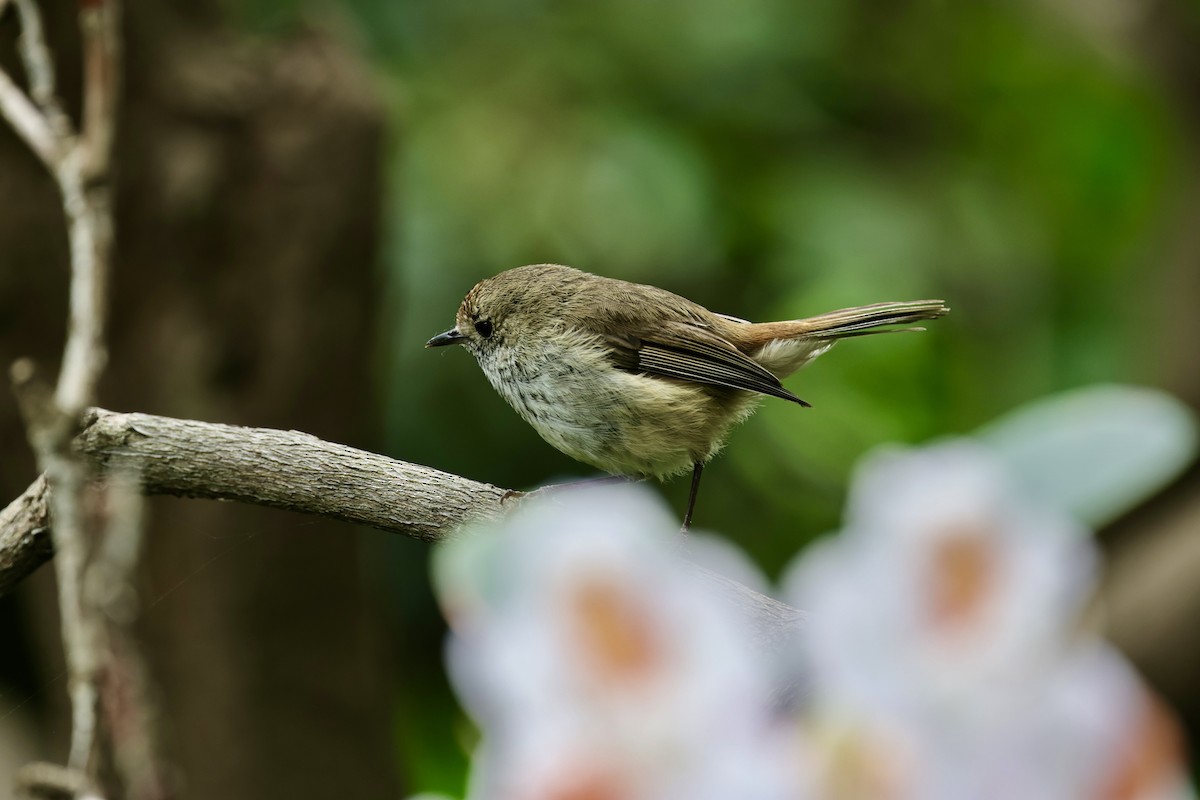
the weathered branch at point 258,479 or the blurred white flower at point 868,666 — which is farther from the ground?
the blurred white flower at point 868,666

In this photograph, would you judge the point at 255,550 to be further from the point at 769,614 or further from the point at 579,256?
the point at 769,614

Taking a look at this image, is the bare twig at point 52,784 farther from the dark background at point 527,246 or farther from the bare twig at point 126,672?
the dark background at point 527,246

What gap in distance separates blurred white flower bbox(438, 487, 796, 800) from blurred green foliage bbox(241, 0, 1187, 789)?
3.68 metres

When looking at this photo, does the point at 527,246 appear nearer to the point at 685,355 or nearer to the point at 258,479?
the point at 685,355

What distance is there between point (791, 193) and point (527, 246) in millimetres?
1023

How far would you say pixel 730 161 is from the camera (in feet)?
15.8

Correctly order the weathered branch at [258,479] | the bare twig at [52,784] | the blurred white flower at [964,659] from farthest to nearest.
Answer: the weathered branch at [258,479] → the bare twig at [52,784] → the blurred white flower at [964,659]

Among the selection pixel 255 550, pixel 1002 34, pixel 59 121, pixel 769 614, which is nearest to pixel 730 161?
pixel 1002 34

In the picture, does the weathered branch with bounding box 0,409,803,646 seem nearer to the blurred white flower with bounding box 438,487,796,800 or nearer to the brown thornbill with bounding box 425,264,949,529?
the brown thornbill with bounding box 425,264,949,529

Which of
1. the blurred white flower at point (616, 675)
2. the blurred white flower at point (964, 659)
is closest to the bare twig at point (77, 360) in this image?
the blurred white flower at point (616, 675)

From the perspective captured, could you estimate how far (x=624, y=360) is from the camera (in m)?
2.46

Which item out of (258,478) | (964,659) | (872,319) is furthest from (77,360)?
(872,319)

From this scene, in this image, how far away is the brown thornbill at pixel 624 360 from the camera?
Answer: 7.73 feet

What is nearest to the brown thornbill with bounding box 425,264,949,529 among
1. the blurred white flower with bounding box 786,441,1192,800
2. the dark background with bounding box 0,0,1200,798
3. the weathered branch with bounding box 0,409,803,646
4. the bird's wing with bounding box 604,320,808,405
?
the bird's wing with bounding box 604,320,808,405
